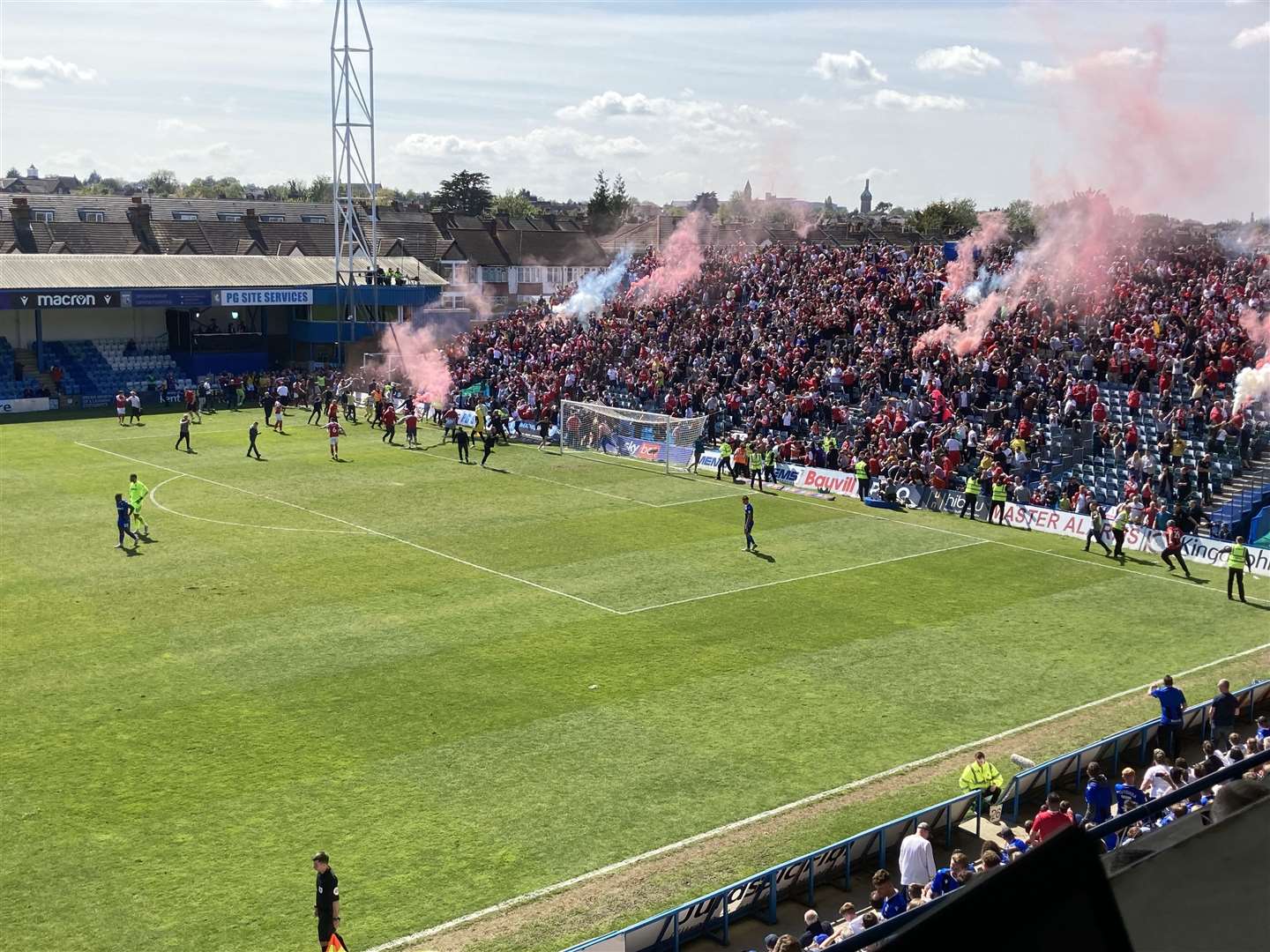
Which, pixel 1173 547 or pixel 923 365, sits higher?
pixel 923 365

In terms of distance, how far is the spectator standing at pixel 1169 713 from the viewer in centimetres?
1891

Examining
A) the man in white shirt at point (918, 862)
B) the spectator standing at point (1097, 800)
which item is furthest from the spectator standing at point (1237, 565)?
the man in white shirt at point (918, 862)

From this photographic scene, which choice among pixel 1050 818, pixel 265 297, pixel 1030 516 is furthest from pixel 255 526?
pixel 265 297

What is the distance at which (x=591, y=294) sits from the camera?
64.8 metres

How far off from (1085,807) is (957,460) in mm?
22402

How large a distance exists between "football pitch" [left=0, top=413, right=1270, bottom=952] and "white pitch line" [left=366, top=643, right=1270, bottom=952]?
0.22m

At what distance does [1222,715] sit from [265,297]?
55167 mm

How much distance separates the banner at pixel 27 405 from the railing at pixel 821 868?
50670 millimetres

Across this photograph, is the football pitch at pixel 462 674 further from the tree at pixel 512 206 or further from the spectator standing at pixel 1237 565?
the tree at pixel 512 206

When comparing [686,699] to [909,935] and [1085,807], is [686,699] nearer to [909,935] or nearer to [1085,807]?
[1085,807]

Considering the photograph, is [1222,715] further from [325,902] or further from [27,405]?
[27,405]

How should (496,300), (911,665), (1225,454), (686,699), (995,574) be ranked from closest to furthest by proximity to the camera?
(686,699)
(911,665)
(995,574)
(1225,454)
(496,300)

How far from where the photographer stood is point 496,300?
296 ft

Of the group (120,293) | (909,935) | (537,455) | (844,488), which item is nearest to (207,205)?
(120,293)
